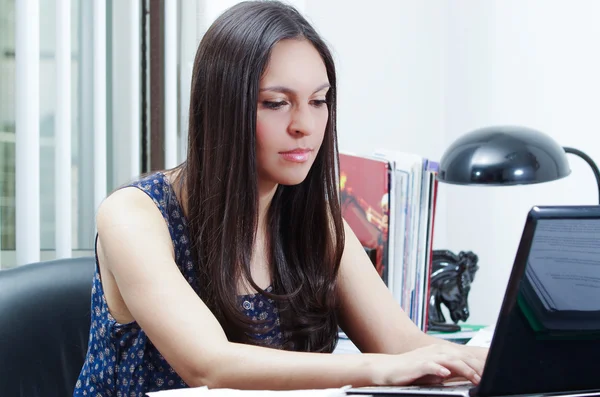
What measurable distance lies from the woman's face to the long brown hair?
17mm

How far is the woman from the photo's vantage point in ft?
3.39

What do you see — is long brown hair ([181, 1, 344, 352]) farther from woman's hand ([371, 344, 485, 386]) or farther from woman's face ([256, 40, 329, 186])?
woman's hand ([371, 344, 485, 386])

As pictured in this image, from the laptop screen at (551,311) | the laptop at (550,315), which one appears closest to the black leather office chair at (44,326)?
the laptop at (550,315)

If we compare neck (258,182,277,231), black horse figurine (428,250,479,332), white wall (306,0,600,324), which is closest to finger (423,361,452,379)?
neck (258,182,277,231)

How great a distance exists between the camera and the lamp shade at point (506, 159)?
134cm

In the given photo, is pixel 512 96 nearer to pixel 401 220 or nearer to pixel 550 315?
pixel 401 220

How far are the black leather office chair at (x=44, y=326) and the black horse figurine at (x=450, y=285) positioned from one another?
2.54 ft

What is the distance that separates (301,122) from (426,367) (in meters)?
0.43

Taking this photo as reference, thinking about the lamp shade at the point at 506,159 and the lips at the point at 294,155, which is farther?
the lamp shade at the point at 506,159

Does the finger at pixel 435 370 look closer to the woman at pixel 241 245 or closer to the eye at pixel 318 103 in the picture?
the woman at pixel 241 245

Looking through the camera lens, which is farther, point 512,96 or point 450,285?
point 512,96

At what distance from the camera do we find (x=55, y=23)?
1.76m

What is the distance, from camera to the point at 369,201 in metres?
1.61

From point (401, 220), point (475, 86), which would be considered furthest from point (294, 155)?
point (475, 86)
